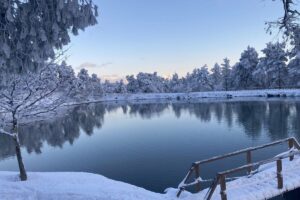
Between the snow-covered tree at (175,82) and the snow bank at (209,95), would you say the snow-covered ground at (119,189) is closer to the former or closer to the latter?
the snow bank at (209,95)

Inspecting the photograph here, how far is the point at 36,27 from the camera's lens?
252 inches

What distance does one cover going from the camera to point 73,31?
273 inches

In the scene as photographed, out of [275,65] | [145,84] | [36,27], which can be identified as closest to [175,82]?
[145,84]

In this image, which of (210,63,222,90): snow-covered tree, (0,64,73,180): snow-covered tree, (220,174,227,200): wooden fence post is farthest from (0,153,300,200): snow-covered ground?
(210,63,222,90): snow-covered tree

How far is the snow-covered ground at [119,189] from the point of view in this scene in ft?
32.8

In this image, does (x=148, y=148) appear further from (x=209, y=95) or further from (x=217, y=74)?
(x=217, y=74)

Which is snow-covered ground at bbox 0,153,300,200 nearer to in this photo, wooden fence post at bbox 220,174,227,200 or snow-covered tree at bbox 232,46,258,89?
wooden fence post at bbox 220,174,227,200

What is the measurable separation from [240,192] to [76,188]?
19.3ft

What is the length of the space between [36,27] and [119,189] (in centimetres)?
733

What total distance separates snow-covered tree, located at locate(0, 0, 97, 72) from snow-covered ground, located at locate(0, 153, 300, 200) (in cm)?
579

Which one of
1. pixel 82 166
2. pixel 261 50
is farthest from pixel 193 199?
pixel 261 50

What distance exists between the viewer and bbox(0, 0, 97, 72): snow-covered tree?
243 inches

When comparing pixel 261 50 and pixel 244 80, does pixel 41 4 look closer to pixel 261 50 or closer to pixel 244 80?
pixel 261 50

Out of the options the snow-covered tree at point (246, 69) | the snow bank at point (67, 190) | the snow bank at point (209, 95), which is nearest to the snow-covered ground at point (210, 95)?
the snow bank at point (209, 95)
